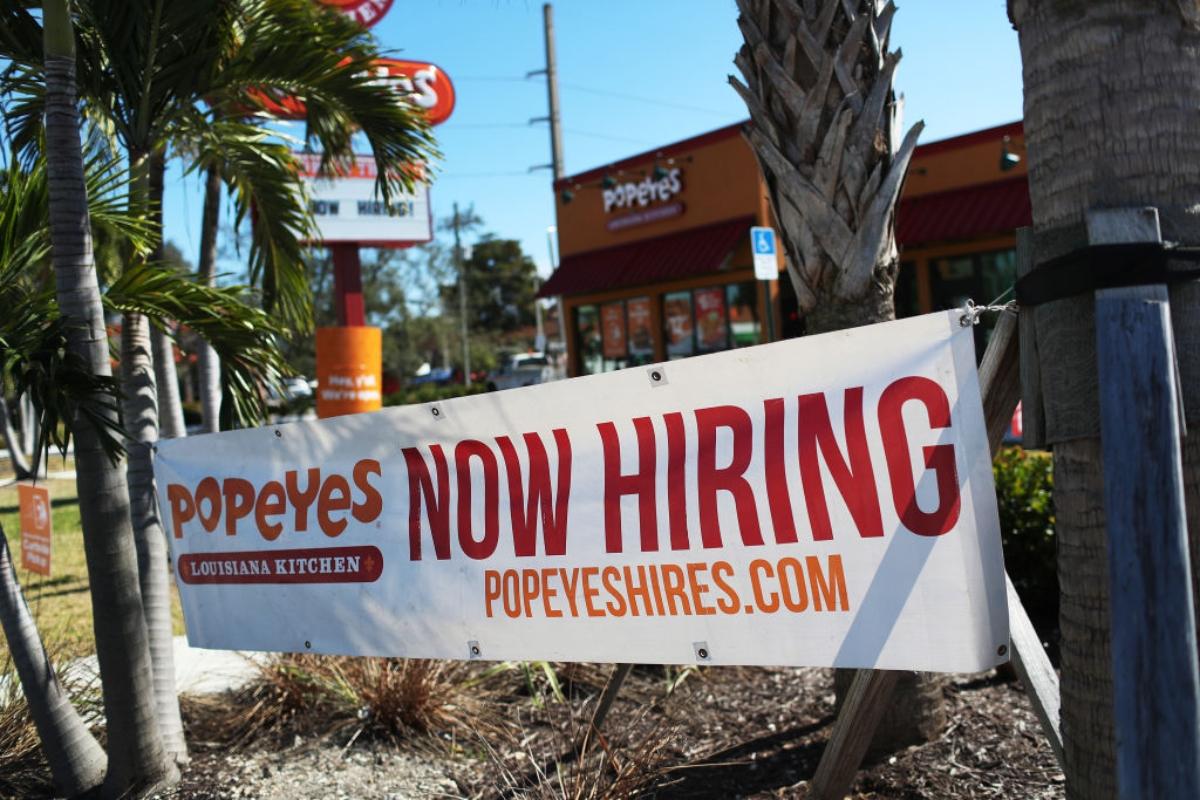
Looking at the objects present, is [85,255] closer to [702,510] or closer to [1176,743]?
[702,510]

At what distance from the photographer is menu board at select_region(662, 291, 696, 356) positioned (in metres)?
20.7

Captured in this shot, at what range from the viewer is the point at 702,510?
2.89 meters

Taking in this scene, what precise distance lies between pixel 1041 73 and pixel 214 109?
4.86 m

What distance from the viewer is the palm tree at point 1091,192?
200cm

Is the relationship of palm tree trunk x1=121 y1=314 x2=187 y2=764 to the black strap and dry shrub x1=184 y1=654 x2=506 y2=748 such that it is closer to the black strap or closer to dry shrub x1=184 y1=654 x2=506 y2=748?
dry shrub x1=184 y1=654 x2=506 y2=748

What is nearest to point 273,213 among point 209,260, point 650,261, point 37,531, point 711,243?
point 209,260

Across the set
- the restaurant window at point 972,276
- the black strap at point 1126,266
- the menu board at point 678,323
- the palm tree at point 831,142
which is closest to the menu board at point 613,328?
the menu board at point 678,323

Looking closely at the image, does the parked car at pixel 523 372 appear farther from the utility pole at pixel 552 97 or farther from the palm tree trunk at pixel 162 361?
the palm tree trunk at pixel 162 361

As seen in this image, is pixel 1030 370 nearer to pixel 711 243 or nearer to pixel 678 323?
pixel 711 243

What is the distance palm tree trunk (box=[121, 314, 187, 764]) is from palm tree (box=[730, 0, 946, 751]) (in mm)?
2826

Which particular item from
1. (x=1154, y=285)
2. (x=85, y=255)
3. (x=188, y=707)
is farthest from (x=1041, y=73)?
(x=188, y=707)

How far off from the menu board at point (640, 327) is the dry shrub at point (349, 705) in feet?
54.7

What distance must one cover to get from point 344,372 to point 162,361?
185 inches

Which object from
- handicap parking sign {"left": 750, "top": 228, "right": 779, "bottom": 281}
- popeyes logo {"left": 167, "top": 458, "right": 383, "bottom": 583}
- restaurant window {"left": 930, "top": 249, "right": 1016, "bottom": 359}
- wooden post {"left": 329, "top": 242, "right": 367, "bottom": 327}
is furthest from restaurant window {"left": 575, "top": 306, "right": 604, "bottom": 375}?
popeyes logo {"left": 167, "top": 458, "right": 383, "bottom": 583}
